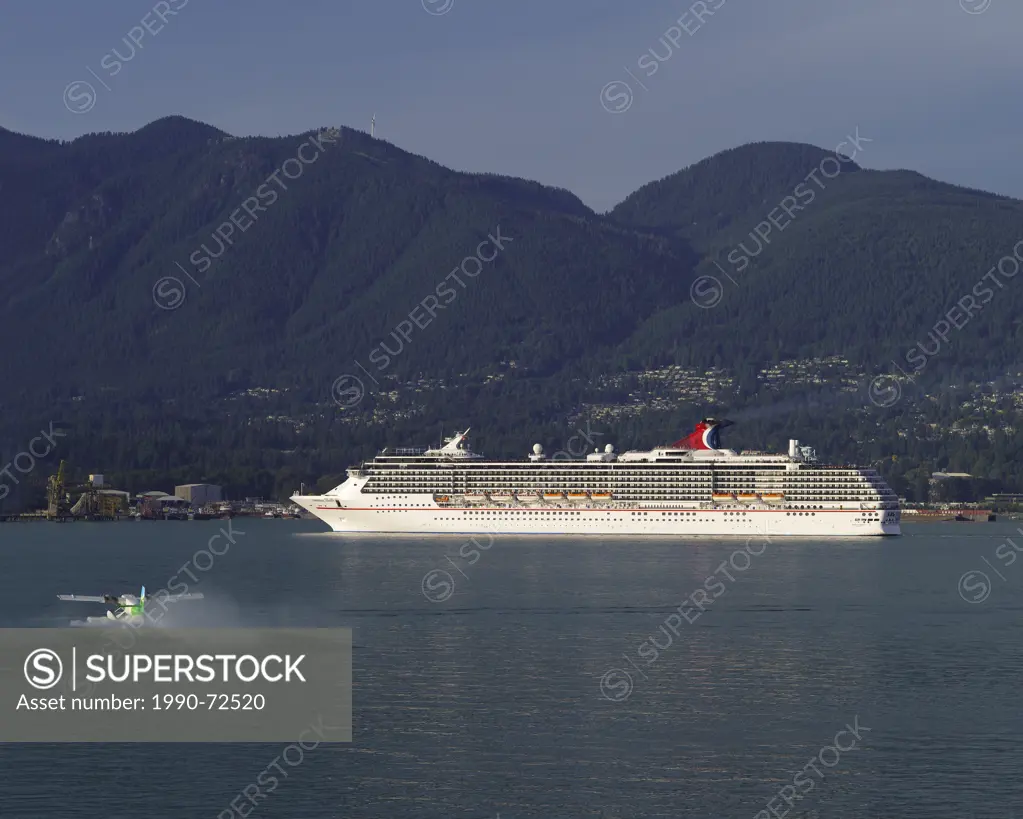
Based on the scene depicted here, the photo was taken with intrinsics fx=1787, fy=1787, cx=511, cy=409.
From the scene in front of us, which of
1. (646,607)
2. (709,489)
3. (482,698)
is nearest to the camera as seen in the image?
(482,698)

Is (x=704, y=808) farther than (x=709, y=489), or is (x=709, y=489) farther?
(x=709, y=489)

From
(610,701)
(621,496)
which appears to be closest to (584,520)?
(621,496)

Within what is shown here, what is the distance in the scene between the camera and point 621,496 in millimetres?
145875

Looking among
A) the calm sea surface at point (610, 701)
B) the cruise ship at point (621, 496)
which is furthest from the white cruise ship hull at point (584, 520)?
the calm sea surface at point (610, 701)

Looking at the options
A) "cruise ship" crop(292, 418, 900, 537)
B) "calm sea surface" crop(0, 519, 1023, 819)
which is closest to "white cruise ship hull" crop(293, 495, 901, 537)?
"cruise ship" crop(292, 418, 900, 537)

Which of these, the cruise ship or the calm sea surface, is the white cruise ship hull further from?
the calm sea surface

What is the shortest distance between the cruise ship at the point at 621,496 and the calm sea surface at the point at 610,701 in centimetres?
4548

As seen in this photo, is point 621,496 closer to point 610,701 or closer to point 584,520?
point 584,520

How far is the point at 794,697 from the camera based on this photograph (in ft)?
167

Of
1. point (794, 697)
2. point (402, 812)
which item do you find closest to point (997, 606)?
point (794, 697)

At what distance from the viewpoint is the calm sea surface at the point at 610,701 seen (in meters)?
39.6

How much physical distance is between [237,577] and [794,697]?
49410 mm

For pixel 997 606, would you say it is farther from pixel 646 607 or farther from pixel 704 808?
pixel 704 808

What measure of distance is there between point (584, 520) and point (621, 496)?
12.1 feet
